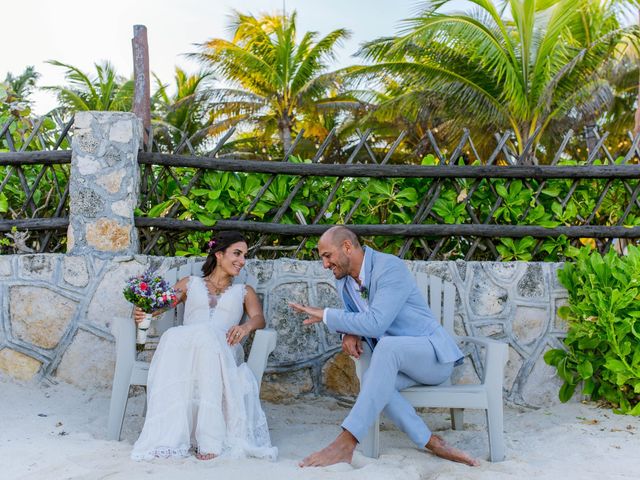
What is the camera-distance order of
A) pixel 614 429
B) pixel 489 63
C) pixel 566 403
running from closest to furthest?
pixel 614 429 < pixel 566 403 < pixel 489 63

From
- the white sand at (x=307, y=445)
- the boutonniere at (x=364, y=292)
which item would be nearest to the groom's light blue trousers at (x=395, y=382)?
the white sand at (x=307, y=445)

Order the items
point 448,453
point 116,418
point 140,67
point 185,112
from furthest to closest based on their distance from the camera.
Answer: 1. point 185,112
2. point 140,67
3. point 116,418
4. point 448,453

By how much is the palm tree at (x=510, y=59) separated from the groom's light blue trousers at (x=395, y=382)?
849 centimetres

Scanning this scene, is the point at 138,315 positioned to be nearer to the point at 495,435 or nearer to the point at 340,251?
the point at 340,251

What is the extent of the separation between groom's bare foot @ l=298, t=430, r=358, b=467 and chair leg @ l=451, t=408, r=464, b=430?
1043 millimetres

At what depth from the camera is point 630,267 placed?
3938 millimetres

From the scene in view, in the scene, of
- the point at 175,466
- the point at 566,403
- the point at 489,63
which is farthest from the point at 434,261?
the point at 489,63

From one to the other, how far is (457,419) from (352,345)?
1.01m

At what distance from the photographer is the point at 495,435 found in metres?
3.24

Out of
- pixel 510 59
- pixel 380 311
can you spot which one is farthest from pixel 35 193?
pixel 510 59

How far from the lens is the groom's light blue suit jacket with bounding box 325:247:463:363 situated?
326 cm

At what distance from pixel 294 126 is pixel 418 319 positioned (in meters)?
17.7

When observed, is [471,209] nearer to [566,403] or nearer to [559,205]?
[559,205]

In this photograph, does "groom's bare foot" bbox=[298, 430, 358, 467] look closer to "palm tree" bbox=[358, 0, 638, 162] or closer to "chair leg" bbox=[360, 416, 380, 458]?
"chair leg" bbox=[360, 416, 380, 458]
